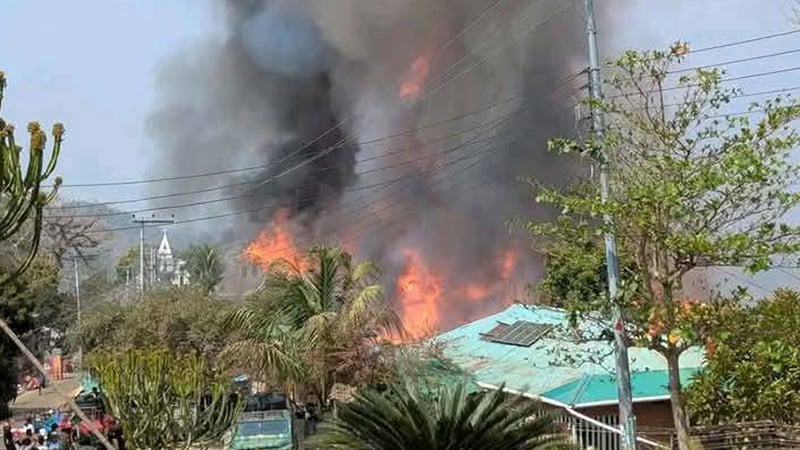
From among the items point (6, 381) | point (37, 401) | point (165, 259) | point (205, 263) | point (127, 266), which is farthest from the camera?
point (165, 259)

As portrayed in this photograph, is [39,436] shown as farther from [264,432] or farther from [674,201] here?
[674,201]

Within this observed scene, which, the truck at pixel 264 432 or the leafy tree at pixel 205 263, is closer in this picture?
the truck at pixel 264 432

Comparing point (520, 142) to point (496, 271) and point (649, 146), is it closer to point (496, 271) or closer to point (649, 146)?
point (496, 271)

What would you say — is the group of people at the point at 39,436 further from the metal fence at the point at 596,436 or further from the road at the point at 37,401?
the metal fence at the point at 596,436

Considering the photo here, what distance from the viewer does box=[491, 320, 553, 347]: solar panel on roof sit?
62.4 ft

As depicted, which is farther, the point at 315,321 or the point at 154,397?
the point at 315,321

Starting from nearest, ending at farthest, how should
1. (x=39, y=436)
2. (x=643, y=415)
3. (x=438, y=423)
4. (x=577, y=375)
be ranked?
(x=438, y=423)
(x=643, y=415)
(x=577, y=375)
(x=39, y=436)

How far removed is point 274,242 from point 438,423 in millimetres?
35086

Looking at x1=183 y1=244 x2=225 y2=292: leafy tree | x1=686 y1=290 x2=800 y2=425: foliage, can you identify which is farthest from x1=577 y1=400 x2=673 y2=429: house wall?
x1=183 y1=244 x2=225 y2=292: leafy tree

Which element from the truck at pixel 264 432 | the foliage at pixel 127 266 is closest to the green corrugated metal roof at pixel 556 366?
the truck at pixel 264 432

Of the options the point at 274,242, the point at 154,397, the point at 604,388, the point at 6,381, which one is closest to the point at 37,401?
the point at 274,242

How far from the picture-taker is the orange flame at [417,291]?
34.2 m

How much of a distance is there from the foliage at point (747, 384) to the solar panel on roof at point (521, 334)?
6.18 m

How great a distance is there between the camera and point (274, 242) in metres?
41.4
